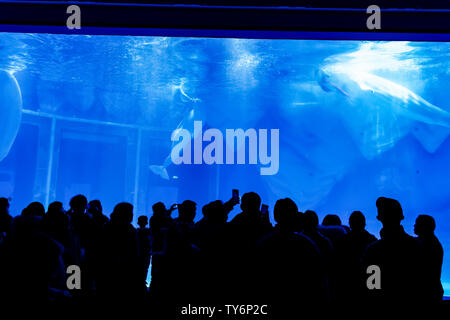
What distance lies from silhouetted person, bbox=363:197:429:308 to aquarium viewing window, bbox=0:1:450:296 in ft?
60.8

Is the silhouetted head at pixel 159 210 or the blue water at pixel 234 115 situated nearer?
the silhouetted head at pixel 159 210

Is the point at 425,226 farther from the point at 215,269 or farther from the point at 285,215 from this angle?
the point at 215,269

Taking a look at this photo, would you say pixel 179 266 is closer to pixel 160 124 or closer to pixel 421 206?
pixel 421 206

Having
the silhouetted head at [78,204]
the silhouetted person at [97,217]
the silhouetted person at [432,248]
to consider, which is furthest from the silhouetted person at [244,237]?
the silhouetted head at [78,204]

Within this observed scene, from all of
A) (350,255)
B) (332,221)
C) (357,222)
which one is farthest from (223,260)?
(332,221)

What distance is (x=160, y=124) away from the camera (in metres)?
42.1

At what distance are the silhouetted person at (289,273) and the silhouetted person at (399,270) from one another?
0.43 m

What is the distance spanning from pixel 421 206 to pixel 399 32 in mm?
31063

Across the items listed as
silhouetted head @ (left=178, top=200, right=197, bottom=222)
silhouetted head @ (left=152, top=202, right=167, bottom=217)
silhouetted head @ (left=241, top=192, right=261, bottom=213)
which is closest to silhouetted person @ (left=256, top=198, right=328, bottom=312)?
silhouetted head @ (left=241, top=192, right=261, bottom=213)

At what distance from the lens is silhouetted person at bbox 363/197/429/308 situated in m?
2.84

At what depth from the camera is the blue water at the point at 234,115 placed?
22.6 meters

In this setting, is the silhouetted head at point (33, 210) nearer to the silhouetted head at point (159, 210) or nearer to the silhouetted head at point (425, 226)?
the silhouetted head at point (159, 210)

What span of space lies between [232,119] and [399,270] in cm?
3729

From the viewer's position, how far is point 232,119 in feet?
131
